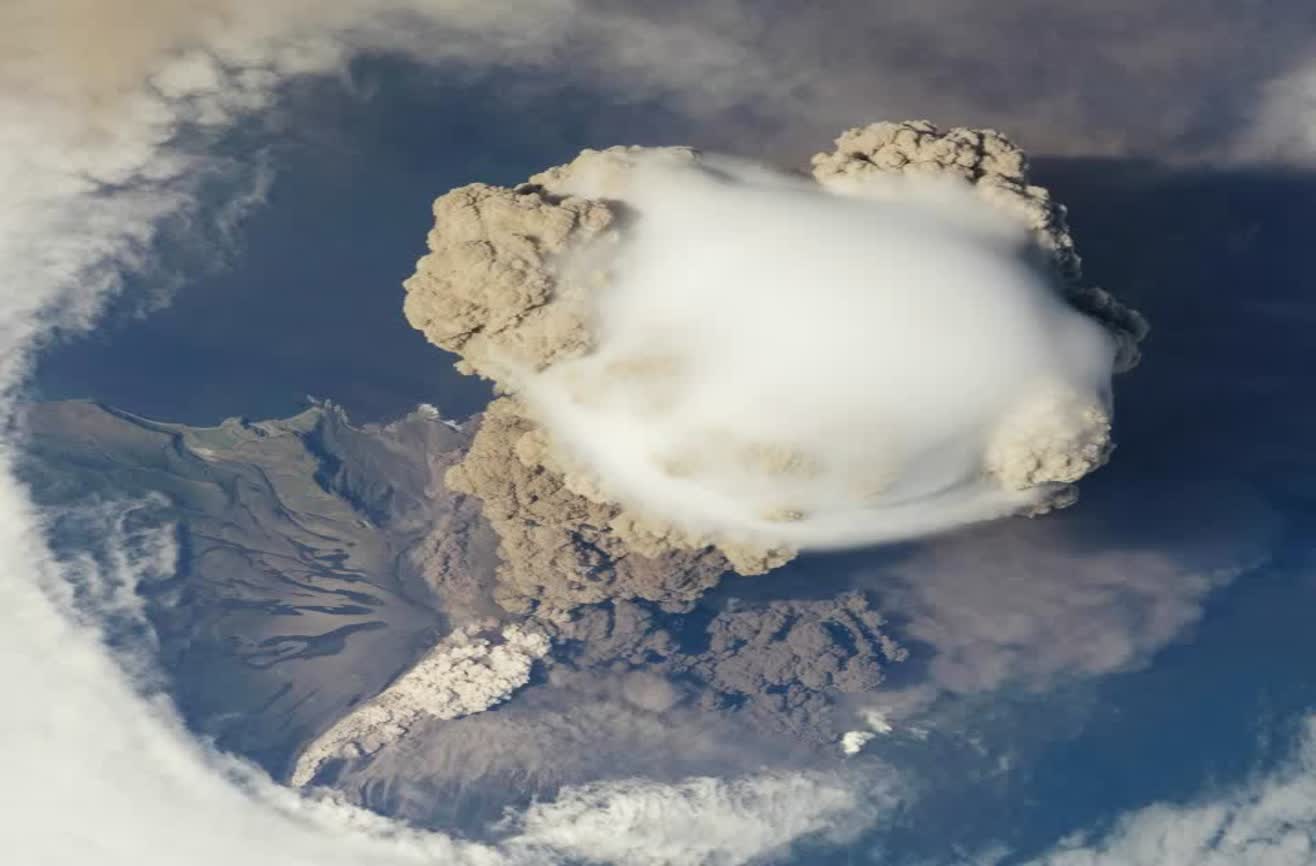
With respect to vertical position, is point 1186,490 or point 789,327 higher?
point 1186,490

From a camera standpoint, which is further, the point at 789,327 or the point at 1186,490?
the point at 1186,490

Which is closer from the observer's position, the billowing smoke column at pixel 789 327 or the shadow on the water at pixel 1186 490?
the billowing smoke column at pixel 789 327

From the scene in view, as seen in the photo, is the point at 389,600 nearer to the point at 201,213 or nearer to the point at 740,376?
the point at 201,213

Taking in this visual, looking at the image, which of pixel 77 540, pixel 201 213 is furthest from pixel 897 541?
pixel 77 540

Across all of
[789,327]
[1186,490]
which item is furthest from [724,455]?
[1186,490]

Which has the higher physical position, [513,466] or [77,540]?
[513,466]

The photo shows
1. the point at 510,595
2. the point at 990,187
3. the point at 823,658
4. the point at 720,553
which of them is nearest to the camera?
the point at 990,187

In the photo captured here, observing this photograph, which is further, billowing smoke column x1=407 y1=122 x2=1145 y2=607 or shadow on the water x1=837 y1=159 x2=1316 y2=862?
shadow on the water x1=837 y1=159 x2=1316 y2=862

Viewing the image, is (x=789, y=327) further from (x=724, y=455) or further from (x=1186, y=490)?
(x=1186, y=490)
